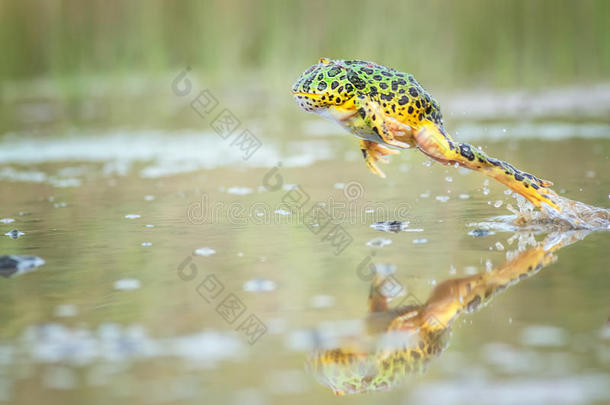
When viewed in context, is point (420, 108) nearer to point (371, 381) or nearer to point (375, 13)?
point (371, 381)

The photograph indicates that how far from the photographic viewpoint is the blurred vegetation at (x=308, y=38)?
55.2ft

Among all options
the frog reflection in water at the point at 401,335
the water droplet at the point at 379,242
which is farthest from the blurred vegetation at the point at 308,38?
the frog reflection in water at the point at 401,335

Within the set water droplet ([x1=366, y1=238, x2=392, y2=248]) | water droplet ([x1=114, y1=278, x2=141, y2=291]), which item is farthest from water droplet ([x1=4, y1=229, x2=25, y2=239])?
water droplet ([x1=366, y1=238, x2=392, y2=248])

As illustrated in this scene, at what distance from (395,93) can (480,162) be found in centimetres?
72

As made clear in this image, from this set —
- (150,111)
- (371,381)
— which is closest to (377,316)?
(371,381)

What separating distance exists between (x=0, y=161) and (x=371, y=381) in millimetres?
9084

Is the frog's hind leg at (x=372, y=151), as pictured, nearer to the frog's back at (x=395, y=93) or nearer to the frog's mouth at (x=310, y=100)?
the frog's back at (x=395, y=93)

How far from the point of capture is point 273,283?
5.16 m

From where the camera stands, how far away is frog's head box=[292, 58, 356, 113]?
6.43 meters

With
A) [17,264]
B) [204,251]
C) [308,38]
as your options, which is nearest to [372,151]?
[204,251]

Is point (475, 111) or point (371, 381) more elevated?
point (371, 381)

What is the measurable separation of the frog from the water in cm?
35

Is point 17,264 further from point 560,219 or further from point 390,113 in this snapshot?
point 560,219

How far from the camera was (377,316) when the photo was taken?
447cm
